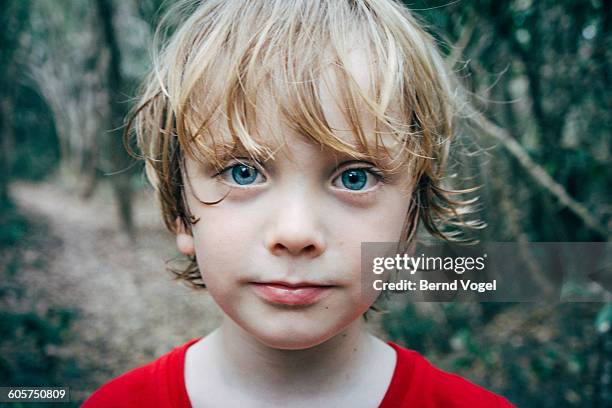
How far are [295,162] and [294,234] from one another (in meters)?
0.08

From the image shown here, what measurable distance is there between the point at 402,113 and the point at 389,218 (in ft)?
0.44

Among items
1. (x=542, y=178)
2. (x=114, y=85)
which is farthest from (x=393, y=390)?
(x=114, y=85)

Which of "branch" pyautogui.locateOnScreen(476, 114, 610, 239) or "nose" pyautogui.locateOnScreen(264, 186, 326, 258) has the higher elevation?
"branch" pyautogui.locateOnScreen(476, 114, 610, 239)

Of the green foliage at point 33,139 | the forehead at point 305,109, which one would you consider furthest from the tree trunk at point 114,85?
the forehead at point 305,109

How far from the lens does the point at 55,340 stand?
1.65 metres

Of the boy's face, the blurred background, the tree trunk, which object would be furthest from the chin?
the tree trunk

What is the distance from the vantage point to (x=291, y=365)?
788 mm

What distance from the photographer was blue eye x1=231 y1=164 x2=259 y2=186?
657 mm

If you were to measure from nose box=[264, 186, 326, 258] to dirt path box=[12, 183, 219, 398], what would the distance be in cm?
85

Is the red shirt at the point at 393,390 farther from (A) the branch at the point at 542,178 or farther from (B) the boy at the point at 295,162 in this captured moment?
(A) the branch at the point at 542,178

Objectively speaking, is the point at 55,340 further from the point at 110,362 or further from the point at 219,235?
the point at 219,235

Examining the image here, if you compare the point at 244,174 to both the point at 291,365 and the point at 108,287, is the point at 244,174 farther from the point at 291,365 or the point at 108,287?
the point at 108,287

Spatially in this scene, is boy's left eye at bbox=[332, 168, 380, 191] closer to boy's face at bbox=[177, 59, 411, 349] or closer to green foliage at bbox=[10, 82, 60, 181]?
boy's face at bbox=[177, 59, 411, 349]

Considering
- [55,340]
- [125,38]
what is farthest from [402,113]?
[125,38]
